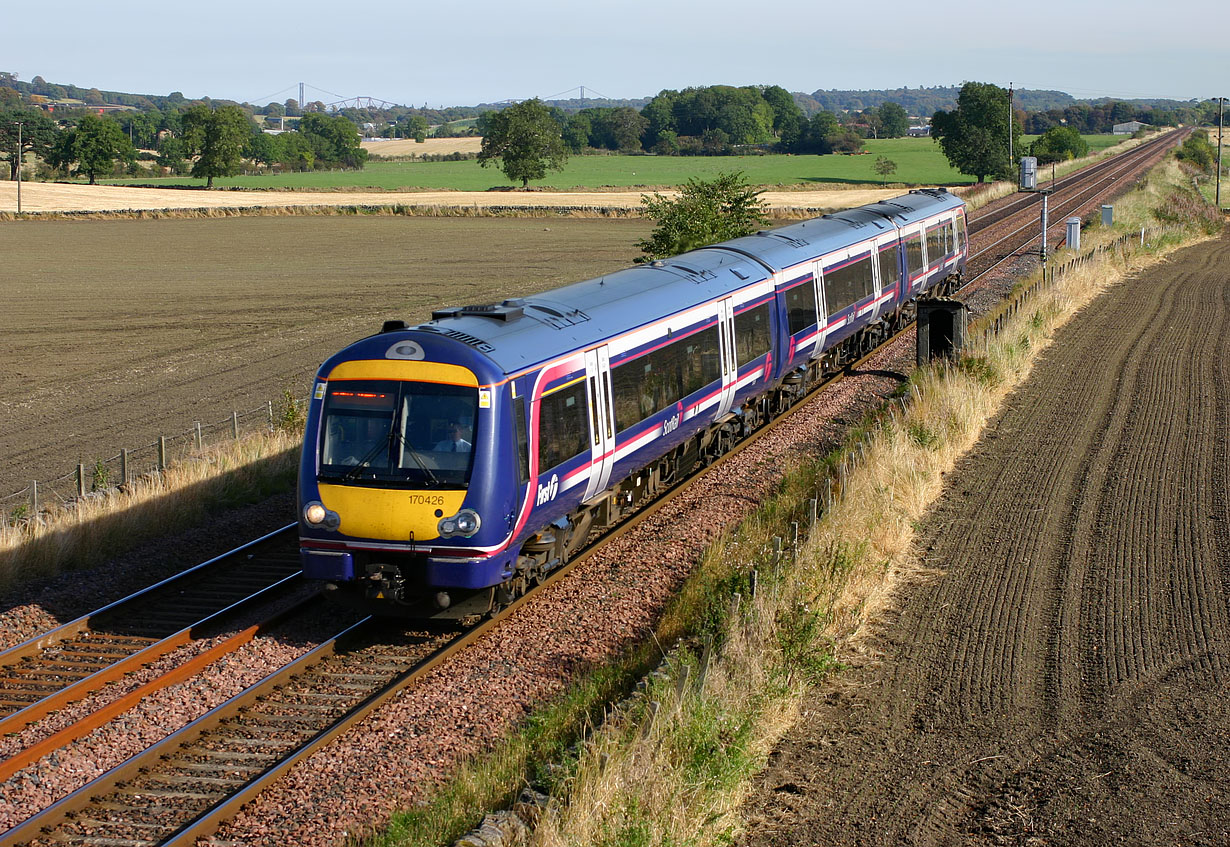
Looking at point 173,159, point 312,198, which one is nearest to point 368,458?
point 312,198

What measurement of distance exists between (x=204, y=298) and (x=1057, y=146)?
9271 cm

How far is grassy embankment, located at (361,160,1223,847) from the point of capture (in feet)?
25.6

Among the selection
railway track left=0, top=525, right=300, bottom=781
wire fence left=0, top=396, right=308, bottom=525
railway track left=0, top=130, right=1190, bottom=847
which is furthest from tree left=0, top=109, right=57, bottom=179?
railway track left=0, top=130, right=1190, bottom=847

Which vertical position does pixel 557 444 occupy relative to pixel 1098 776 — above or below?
above

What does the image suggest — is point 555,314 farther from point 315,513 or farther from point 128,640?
point 128,640

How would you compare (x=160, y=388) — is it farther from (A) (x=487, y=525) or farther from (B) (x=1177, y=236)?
(B) (x=1177, y=236)

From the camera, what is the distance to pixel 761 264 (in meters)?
19.2

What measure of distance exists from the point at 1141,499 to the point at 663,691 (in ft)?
30.1

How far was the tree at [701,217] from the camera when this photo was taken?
102ft

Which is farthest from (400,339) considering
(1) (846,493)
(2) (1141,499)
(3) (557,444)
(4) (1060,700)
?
(2) (1141,499)

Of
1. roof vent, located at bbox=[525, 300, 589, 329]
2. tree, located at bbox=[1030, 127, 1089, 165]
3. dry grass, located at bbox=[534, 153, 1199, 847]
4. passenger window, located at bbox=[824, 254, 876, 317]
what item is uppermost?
tree, located at bbox=[1030, 127, 1089, 165]

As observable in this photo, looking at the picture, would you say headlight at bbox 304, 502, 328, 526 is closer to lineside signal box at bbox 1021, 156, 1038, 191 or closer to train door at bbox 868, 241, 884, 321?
train door at bbox 868, 241, 884, 321

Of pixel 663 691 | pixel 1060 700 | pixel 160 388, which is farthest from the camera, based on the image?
pixel 160 388

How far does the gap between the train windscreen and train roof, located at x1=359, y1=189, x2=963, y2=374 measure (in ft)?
1.99
